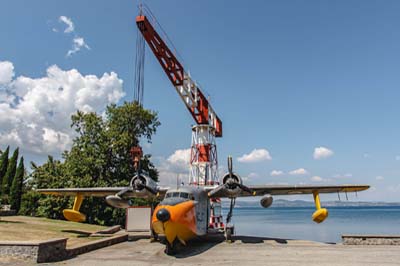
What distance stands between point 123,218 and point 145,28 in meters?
22.1

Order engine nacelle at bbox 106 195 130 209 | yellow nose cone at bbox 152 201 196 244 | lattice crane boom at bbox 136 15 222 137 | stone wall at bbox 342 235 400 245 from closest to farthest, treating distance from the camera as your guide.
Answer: yellow nose cone at bbox 152 201 196 244 → stone wall at bbox 342 235 400 245 → engine nacelle at bbox 106 195 130 209 → lattice crane boom at bbox 136 15 222 137

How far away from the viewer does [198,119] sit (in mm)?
30906

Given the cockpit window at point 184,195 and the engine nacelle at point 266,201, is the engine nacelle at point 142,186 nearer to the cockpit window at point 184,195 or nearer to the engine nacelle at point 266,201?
the cockpit window at point 184,195

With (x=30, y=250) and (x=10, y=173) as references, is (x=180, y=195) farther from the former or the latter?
(x=10, y=173)

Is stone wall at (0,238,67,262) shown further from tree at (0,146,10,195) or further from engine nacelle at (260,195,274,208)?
tree at (0,146,10,195)

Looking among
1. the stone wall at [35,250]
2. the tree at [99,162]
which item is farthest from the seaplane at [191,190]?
the tree at [99,162]

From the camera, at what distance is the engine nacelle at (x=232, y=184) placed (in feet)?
65.7

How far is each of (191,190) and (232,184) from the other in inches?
140

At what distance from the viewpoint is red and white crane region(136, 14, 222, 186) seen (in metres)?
28.3

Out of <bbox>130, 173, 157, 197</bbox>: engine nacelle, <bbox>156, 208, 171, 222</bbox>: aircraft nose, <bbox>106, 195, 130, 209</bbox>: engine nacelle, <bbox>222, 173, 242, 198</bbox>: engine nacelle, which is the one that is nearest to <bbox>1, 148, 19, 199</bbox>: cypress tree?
<bbox>106, 195, 130, 209</bbox>: engine nacelle

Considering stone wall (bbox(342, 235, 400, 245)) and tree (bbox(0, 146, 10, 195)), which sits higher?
tree (bbox(0, 146, 10, 195))

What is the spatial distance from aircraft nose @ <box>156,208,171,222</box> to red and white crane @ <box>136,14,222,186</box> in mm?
15848

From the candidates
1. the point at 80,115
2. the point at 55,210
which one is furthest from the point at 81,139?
the point at 55,210

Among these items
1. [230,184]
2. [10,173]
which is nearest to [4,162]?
[10,173]
